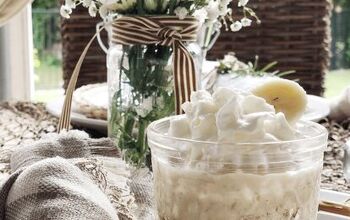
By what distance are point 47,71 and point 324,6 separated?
2.03 m

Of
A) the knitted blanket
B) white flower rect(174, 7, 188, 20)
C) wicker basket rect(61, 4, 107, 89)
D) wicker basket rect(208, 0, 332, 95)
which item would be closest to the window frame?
wicker basket rect(61, 4, 107, 89)

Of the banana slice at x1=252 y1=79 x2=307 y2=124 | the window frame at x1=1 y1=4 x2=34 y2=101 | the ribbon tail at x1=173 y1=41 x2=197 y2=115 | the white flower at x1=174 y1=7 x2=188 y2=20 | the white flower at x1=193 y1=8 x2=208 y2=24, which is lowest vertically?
the window frame at x1=1 y1=4 x2=34 y2=101

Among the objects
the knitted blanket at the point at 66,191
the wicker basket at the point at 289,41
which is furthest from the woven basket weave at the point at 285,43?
the knitted blanket at the point at 66,191

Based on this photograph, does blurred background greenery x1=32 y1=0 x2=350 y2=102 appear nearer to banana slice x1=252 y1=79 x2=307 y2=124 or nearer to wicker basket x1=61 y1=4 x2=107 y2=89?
wicker basket x1=61 y1=4 x2=107 y2=89

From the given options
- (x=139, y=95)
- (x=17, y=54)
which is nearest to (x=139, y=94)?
(x=139, y=95)

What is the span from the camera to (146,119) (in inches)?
37.9

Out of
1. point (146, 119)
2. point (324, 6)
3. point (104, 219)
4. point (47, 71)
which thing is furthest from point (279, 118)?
point (47, 71)

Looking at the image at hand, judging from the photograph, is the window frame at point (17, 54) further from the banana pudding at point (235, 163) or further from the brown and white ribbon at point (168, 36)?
the banana pudding at point (235, 163)

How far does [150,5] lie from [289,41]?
3.05 feet

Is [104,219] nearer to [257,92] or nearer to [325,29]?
[257,92]

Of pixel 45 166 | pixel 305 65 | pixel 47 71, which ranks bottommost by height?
pixel 47 71

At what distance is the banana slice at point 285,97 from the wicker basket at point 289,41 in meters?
1.11

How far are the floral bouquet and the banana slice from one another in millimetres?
284

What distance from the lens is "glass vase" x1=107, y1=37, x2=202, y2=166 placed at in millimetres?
958
